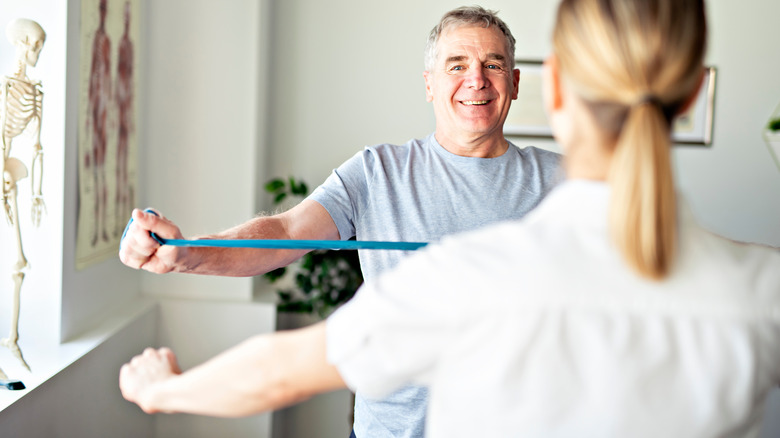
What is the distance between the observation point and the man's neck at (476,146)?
1872 mm

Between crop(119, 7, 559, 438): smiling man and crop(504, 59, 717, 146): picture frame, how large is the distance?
1.78 metres

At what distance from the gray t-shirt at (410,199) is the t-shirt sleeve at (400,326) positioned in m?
0.96

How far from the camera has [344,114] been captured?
3.79m

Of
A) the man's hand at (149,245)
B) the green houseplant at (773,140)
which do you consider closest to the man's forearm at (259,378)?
the man's hand at (149,245)

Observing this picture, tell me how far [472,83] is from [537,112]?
1.98 metres

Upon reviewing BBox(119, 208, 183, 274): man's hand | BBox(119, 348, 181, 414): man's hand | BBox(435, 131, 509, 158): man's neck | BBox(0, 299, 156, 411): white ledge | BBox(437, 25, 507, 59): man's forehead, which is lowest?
BBox(0, 299, 156, 411): white ledge

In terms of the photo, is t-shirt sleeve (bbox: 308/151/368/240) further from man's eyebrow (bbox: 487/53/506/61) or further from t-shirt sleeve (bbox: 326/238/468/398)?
t-shirt sleeve (bbox: 326/238/468/398)

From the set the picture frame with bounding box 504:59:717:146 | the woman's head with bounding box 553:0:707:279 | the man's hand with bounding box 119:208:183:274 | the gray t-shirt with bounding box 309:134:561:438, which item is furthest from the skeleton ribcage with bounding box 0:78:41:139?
the picture frame with bounding box 504:59:717:146

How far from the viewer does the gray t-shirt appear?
176 cm

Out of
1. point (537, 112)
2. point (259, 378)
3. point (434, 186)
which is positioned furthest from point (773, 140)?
point (259, 378)

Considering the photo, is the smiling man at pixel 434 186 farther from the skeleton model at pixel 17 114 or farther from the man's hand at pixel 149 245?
the skeleton model at pixel 17 114

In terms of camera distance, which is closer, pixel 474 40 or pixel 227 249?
pixel 227 249

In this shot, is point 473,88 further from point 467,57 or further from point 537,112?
point 537,112

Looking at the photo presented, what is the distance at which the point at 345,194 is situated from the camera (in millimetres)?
1777
